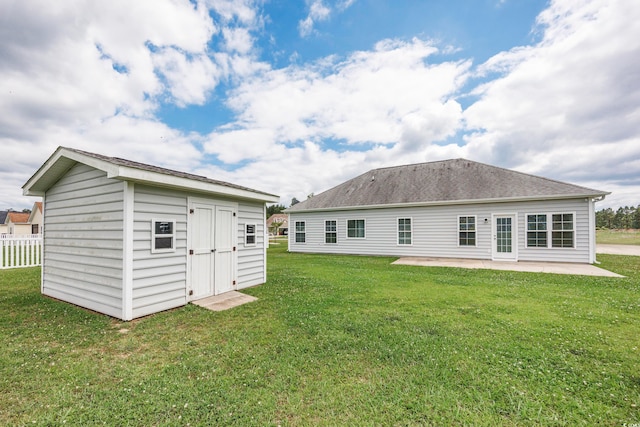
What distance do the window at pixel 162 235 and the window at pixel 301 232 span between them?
478 inches

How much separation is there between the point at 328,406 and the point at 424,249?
1234 cm

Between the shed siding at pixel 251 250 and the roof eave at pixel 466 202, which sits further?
the roof eave at pixel 466 202

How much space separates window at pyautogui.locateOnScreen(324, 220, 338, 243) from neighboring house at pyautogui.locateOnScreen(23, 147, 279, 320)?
9561mm

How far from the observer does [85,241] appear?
5293mm

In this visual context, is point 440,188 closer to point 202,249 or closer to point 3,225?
point 202,249

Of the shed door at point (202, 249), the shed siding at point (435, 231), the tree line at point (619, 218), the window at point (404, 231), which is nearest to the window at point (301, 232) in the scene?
the shed siding at point (435, 231)

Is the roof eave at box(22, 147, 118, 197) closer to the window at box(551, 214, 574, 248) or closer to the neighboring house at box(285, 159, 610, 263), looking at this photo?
the neighboring house at box(285, 159, 610, 263)

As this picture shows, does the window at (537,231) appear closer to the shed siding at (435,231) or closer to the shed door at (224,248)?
the shed siding at (435,231)

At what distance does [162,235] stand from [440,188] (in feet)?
42.6

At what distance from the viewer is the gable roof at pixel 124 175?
14.3ft

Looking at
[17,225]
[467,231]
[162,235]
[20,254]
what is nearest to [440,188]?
[467,231]

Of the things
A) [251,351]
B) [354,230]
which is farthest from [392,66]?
[251,351]

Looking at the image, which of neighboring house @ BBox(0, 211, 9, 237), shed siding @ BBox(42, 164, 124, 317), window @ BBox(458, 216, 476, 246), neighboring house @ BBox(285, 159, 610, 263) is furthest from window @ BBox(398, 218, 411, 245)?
neighboring house @ BBox(0, 211, 9, 237)

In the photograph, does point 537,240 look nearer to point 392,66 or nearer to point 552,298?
point 552,298
